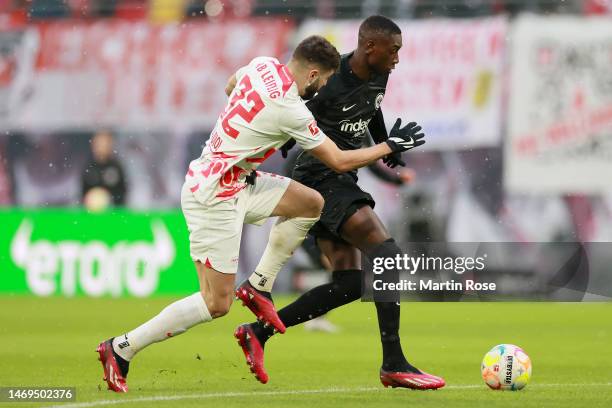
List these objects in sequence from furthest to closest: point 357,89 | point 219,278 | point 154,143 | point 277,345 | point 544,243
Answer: point 154,143, point 544,243, point 277,345, point 357,89, point 219,278

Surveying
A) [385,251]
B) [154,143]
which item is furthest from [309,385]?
[154,143]

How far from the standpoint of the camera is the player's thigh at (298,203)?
747 cm

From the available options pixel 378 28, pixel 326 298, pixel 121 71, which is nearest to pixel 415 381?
pixel 326 298

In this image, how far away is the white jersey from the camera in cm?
702

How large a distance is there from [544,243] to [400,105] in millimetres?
2818

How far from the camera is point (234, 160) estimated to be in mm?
7133

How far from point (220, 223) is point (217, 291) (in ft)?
1.26

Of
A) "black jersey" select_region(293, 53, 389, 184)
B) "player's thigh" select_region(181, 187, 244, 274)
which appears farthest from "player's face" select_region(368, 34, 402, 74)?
"player's thigh" select_region(181, 187, 244, 274)

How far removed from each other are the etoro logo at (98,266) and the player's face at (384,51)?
8836 mm

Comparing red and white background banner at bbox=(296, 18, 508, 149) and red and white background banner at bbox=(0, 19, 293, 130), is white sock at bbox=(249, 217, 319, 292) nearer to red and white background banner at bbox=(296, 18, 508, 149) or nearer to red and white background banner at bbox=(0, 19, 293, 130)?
red and white background banner at bbox=(296, 18, 508, 149)

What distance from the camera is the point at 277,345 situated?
10852mm

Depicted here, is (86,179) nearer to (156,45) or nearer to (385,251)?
(156,45)

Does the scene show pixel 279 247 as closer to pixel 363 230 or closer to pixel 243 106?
pixel 363 230

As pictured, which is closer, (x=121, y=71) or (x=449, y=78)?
(x=449, y=78)
